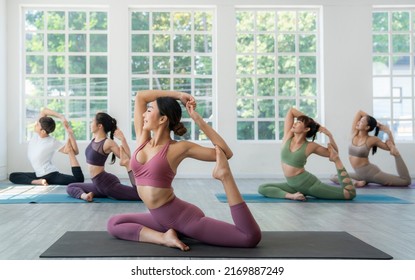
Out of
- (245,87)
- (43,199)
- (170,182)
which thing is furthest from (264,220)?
(245,87)

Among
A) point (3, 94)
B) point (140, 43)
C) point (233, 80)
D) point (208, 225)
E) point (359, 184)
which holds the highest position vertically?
point (140, 43)

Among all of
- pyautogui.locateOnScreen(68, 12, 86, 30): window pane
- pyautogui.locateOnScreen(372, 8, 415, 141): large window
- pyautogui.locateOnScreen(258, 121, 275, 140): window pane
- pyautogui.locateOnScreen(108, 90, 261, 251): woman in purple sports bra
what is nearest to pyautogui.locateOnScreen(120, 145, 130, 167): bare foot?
pyautogui.locateOnScreen(108, 90, 261, 251): woman in purple sports bra

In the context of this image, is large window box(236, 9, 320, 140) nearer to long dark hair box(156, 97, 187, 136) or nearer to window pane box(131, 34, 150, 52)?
window pane box(131, 34, 150, 52)

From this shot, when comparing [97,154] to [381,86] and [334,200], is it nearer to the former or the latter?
[334,200]

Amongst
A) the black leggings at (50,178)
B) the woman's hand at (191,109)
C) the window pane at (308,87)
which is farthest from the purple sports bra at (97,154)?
the window pane at (308,87)

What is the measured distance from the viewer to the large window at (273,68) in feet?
29.3

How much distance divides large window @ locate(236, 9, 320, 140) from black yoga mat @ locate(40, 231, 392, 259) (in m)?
5.75

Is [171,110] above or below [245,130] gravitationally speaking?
above

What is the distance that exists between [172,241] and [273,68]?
6541 millimetres

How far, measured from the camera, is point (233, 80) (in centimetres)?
877

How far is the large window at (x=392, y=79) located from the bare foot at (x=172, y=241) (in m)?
6.98

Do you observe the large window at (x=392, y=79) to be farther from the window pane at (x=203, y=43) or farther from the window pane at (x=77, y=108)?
the window pane at (x=77, y=108)

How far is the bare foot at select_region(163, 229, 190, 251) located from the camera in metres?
2.81

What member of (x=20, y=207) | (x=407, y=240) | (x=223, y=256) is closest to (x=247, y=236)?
(x=223, y=256)
